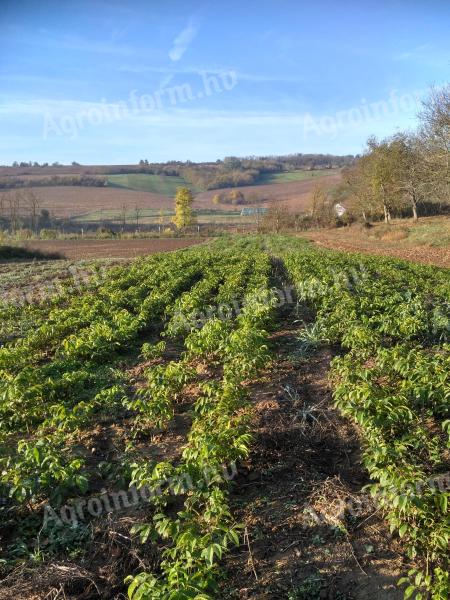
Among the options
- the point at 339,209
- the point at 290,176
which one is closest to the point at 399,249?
the point at 339,209

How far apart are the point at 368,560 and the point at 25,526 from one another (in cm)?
325

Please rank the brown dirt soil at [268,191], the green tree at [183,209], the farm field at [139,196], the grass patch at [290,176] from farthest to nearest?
the grass patch at [290,176] → the brown dirt soil at [268,191] → the farm field at [139,196] → the green tree at [183,209]

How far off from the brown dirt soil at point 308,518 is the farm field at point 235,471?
0.05 feet

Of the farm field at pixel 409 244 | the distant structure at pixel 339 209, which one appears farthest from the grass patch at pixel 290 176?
the farm field at pixel 409 244

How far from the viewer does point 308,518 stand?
4281 mm

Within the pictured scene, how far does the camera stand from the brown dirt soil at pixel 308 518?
3.66 m

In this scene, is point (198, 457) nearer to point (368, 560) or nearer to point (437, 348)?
point (368, 560)

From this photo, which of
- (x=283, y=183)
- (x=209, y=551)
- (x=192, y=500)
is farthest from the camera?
(x=283, y=183)

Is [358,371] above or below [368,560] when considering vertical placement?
above

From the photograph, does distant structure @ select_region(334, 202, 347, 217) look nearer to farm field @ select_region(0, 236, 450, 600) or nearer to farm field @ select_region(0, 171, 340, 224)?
farm field @ select_region(0, 171, 340, 224)

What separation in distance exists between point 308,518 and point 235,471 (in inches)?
34.2

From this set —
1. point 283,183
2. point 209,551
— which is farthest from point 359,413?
Answer: point 283,183

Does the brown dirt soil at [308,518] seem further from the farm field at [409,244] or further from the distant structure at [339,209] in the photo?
the distant structure at [339,209]

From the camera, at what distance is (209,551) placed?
3.35 metres
